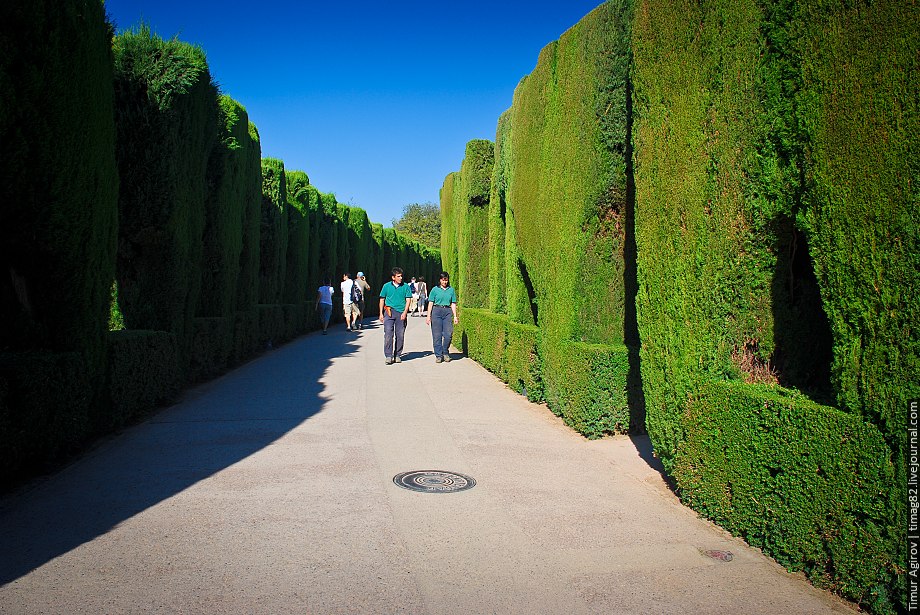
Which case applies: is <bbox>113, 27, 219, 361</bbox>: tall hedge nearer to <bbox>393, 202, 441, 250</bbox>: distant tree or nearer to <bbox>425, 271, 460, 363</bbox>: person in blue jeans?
<bbox>425, 271, 460, 363</bbox>: person in blue jeans

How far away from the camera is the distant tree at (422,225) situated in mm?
94812

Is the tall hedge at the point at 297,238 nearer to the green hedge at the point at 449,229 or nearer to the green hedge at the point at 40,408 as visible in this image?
the green hedge at the point at 449,229

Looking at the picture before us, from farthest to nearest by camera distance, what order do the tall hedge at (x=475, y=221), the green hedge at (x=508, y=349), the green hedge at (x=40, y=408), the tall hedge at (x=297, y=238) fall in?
the tall hedge at (x=297, y=238) → the tall hedge at (x=475, y=221) → the green hedge at (x=508, y=349) → the green hedge at (x=40, y=408)

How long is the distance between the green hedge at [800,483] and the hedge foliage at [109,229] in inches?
221

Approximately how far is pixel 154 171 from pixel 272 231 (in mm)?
9480

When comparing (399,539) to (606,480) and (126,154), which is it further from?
(126,154)

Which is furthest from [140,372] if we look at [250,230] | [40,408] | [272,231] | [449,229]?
[449,229]

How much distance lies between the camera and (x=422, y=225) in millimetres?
97438

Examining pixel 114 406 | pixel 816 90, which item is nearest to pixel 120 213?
pixel 114 406

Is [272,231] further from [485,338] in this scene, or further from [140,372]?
Result: [140,372]

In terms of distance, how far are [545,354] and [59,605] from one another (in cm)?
708

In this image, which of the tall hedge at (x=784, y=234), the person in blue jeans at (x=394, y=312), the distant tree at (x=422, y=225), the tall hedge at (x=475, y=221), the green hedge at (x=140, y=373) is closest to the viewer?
the tall hedge at (x=784, y=234)

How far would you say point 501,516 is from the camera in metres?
4.95

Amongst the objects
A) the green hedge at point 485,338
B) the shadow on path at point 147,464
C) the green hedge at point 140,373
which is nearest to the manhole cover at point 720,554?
the shadow on path at point 147,464
